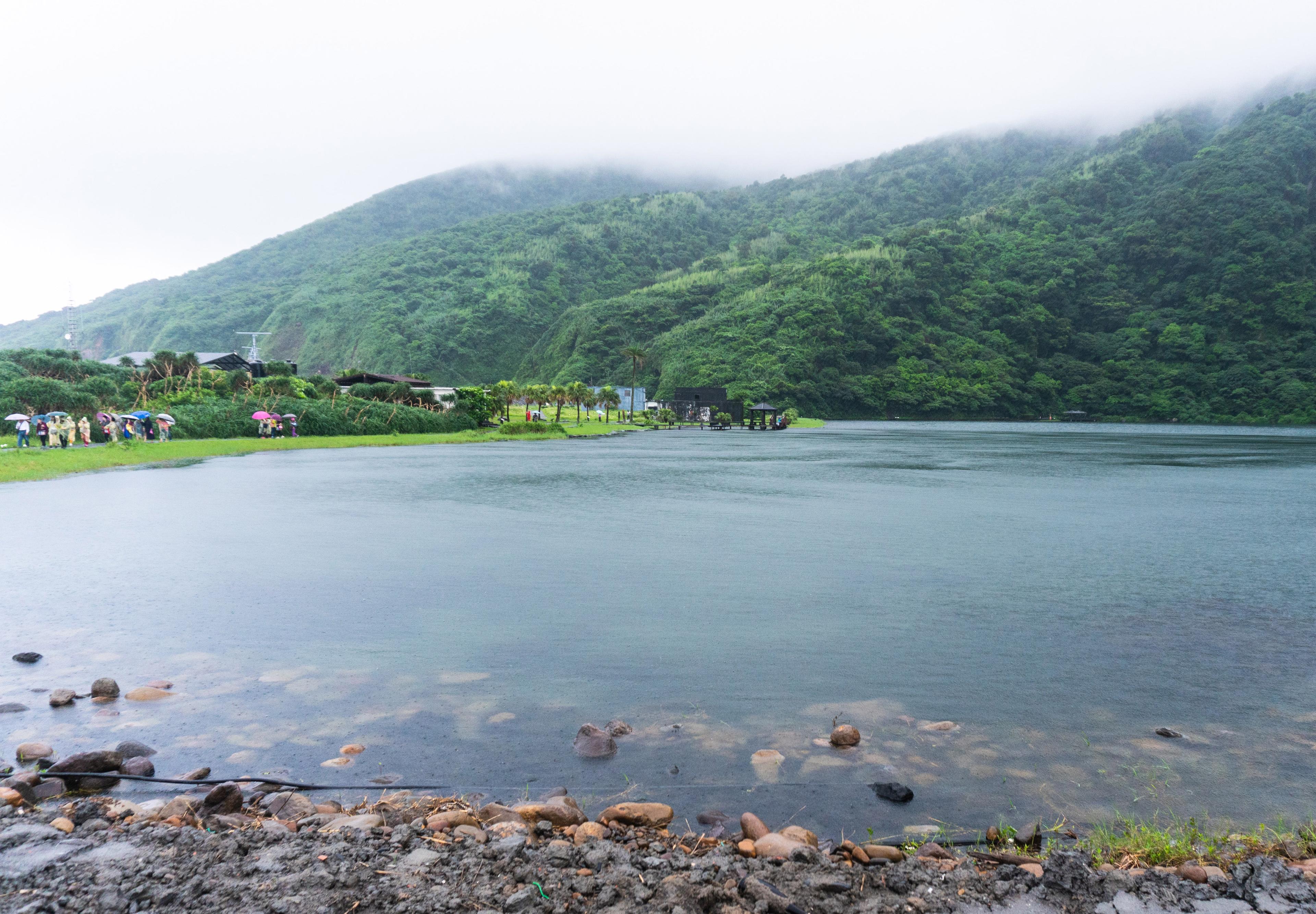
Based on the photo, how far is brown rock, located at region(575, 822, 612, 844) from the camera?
5.66 metres

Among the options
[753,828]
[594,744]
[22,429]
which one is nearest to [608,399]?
[22,429]

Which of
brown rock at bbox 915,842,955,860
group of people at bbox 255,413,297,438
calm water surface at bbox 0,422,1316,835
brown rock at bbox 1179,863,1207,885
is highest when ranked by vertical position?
group of people at bbox 255,413,297,438

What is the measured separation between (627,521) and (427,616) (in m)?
12.1

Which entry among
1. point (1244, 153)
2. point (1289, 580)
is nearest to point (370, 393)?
point (1289, 580)

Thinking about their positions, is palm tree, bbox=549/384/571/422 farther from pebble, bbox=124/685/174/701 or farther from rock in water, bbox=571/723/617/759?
rock in water, bbox=571/723/617/759

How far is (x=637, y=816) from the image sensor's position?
20.1 feet

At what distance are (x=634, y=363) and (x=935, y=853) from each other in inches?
5661

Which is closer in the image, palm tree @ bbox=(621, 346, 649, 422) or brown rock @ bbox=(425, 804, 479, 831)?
brown rock @ bbox=(425, 804, 479, 831)

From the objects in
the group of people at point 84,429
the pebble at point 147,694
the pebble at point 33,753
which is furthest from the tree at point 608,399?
the pebble at point 33,753

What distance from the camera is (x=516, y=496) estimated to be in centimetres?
3147

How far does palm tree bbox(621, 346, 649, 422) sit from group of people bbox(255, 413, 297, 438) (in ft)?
198

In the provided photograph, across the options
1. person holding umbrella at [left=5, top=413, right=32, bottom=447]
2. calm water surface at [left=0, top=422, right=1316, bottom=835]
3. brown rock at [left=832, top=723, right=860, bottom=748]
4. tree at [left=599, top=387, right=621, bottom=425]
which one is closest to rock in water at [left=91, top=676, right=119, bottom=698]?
calm water surface at [left=0, top=422, right=1316, bottom=835]

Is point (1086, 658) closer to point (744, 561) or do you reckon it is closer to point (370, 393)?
point (744, 561)

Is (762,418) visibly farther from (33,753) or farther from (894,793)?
(33,753)
